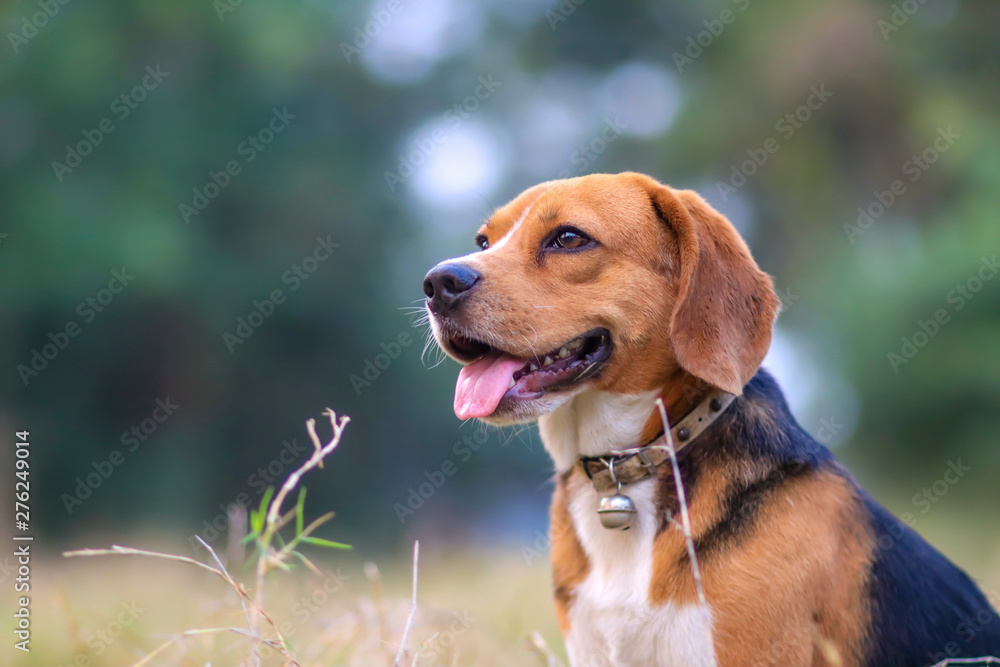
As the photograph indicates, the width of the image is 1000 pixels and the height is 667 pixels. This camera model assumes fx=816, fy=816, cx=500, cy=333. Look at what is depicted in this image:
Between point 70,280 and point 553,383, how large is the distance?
393 inches

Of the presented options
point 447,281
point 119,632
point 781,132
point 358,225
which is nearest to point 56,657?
point 119,632

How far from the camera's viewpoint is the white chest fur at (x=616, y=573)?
2643 mm

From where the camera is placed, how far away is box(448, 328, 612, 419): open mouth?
3027 mm

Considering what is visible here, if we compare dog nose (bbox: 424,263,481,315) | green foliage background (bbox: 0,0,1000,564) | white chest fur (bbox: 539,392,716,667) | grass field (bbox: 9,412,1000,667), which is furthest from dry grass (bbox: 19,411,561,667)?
green foliage background (bbox: 0,0,1000,564)

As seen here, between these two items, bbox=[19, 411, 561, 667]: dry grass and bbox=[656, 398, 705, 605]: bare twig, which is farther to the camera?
bbox=[19, 411, 561, 667]: dry grass

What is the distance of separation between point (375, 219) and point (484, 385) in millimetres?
11642

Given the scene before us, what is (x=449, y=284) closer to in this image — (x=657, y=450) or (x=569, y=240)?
(x=569, y=240)

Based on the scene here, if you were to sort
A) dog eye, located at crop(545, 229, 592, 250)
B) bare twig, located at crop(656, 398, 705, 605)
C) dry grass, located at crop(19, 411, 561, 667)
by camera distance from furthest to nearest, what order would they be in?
dog eye, located at crop(545, 229, 592, 250) < dry grass, located at crop(19, 411, 561, 667) < bare twig, located at crop(656, 398, 705, 605)

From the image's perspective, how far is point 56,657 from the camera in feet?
13.8

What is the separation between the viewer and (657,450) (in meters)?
2.92

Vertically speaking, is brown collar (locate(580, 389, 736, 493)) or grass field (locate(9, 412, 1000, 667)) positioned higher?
brown collar (locate(580, 389, 736, 493))

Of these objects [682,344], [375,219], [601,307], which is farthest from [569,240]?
[375,219]

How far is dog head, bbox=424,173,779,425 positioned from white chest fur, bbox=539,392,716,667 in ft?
0.52

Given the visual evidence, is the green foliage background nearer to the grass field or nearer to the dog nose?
the grass field
